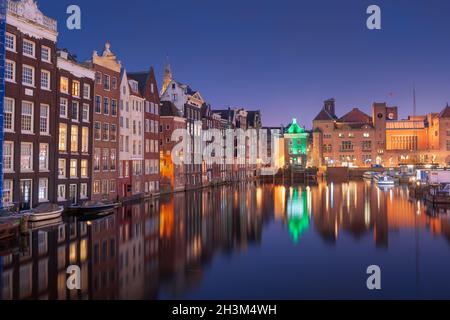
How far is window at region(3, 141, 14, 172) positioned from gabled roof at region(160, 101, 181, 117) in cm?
3999

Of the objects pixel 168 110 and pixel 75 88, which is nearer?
pixel 75 88

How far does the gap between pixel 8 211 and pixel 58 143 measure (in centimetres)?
1210

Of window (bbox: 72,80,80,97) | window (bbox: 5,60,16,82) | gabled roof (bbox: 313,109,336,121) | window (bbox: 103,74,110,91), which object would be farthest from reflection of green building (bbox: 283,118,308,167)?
window (bbox: 5,60,16,82)

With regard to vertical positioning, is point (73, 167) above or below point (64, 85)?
below

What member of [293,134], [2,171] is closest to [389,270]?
[2,171]

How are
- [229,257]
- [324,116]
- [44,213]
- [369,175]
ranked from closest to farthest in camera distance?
[229,257]
[44,213]
[369,175]
[324,116]

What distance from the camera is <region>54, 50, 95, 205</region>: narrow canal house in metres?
48.3

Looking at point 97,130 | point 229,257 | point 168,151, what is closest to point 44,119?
point 97,130

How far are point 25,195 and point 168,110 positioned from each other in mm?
40462

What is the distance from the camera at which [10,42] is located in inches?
1619

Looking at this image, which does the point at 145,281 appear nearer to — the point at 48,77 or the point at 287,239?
the point at 287,239

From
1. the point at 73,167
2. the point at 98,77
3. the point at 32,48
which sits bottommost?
the point at 73,167

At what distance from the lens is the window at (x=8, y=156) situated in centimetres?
4016

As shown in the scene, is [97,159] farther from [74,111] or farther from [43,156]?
[43,156]
